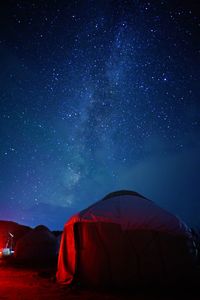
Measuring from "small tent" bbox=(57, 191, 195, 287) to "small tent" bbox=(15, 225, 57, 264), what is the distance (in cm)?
877

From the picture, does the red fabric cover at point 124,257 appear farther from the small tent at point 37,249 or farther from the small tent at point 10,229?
the small tent at point 10,229

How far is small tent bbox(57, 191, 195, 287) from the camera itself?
8.53 meters

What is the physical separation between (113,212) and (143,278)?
6.85 feet

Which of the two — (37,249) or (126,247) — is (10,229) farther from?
(126,247)

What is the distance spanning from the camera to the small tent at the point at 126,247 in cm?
853

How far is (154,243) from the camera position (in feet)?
28.9

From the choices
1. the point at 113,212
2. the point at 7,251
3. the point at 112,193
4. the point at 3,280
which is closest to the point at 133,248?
the point at 113,212

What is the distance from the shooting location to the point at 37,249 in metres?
17.9

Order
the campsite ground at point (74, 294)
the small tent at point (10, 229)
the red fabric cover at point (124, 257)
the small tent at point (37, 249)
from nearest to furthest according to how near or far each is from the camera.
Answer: the campsite ground at point (74, 294)
the red fabric cover at point (124, 257)
the small tent at point (37, 249)
the small tent at point (10, 229)

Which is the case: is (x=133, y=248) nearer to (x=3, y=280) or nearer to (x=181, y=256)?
(x=181, y=256)

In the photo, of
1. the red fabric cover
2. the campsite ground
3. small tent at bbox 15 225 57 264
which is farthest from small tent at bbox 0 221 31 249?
the red fabric cover

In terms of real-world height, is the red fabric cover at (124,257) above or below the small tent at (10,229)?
below

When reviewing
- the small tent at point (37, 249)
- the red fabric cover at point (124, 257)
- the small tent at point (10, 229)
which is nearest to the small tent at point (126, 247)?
the red fabric cover at point (124, 257)

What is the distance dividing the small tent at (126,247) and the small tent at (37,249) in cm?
877
